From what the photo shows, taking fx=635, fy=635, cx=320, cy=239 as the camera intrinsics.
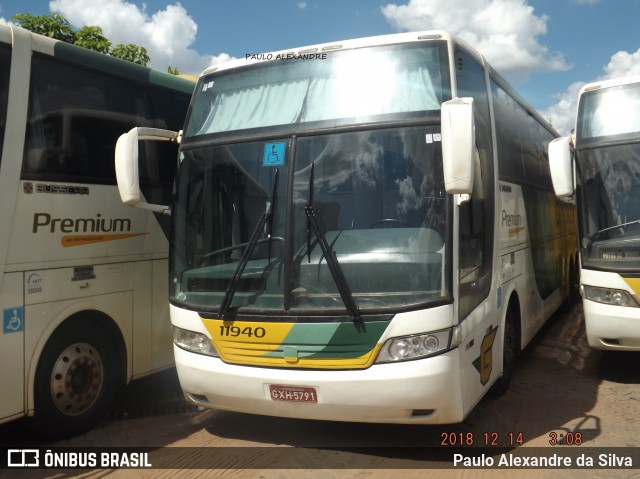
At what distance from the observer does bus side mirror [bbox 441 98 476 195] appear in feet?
13.5

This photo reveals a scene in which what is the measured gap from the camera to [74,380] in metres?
5.46

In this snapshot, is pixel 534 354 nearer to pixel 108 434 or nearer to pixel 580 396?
pixel 580 396

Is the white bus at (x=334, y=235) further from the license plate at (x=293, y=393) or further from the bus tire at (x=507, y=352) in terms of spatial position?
the bus tire at (x=507, y=352)

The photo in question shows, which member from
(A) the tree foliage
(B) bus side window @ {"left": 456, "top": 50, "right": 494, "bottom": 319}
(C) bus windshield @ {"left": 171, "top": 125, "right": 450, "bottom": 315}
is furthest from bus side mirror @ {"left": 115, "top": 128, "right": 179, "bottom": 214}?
(A) the tree foliage

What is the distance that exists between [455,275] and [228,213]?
1.81m

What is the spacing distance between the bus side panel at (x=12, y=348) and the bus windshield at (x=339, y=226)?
1.32 meters

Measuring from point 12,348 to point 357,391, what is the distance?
8.64 feet

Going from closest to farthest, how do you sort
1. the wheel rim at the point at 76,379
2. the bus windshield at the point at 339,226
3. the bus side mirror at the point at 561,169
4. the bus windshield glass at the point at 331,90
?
Answer: the bus windshield at the point at 339,226 < the bus windshield glass at the point at 331,90 < the wheel rim at the point at 76,379 < the bus side mirror at the point at 561,169

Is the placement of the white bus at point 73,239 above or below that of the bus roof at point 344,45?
below

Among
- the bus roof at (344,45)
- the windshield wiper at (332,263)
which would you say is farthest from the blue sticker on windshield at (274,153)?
the bus roof at (344,45)

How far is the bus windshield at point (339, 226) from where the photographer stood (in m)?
4.42

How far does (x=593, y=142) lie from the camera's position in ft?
23.4

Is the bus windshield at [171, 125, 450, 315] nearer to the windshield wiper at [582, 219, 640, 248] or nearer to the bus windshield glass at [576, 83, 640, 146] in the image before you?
the windshield wiper at [582, 219, 640, 248]

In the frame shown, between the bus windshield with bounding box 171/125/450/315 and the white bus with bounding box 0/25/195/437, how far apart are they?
1.25 m
